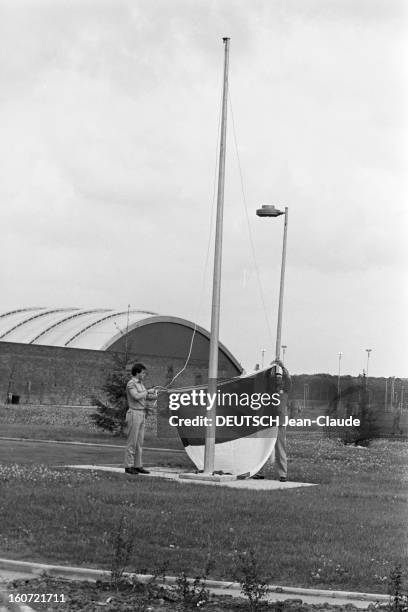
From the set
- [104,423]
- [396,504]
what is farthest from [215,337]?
[104,423]

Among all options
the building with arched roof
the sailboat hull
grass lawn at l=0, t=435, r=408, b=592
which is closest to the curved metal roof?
the building with arched roof

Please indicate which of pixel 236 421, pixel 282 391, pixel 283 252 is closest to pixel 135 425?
pixel 236 421

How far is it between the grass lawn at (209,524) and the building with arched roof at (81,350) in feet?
130

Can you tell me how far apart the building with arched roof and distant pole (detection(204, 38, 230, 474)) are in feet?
120

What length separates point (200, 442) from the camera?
1892 cm

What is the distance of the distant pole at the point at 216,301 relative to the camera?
17.7m

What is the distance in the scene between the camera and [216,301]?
59.5 ft

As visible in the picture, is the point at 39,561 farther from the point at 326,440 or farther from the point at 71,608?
the point at 326,440

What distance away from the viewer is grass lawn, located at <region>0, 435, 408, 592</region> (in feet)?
30.7

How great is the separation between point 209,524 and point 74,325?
60.1 m

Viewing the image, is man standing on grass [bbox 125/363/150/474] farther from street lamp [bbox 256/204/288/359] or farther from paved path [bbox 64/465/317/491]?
street lamp [bbox 256/204/288/359]

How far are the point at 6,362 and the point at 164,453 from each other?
1551 inches

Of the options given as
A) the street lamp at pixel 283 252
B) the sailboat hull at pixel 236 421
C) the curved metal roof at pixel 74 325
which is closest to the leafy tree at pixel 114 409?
the street lamp at pixel 283 252

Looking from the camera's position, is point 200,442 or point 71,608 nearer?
point 71,608
